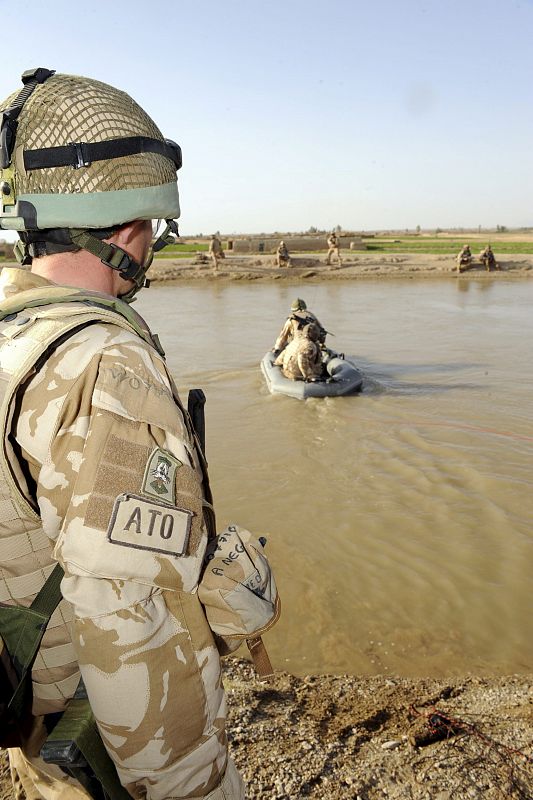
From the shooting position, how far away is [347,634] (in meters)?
3.92

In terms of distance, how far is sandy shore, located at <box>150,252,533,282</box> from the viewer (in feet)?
94.9

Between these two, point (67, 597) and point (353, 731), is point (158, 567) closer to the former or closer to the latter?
point (67, 597)

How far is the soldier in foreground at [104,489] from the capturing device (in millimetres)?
1055

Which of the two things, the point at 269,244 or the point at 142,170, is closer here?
the point at 142,170

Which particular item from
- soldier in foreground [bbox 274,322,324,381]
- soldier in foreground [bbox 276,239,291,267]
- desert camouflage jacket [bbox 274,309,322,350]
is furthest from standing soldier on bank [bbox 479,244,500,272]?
soldier in foreground [bbox 274,322,324,381]

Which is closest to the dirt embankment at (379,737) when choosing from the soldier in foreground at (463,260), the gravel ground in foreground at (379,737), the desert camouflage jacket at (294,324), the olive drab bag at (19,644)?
the gravel ground in foreground at (379,737)

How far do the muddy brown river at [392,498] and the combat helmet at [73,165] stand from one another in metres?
3.07

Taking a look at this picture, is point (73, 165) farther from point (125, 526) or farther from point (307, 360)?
point (307, 360)

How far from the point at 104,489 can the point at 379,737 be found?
2.38 m

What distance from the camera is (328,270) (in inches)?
1164

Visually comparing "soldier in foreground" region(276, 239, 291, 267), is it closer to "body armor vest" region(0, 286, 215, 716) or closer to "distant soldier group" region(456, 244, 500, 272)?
"distant soldier group" region(456, 244, 500, 272)

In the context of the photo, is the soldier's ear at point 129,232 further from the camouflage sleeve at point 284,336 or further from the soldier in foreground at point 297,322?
the camouflage sleeve at point 284,336

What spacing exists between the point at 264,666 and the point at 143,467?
0.75 m

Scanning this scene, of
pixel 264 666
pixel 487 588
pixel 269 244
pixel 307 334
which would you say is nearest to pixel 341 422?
pixel 307 334
